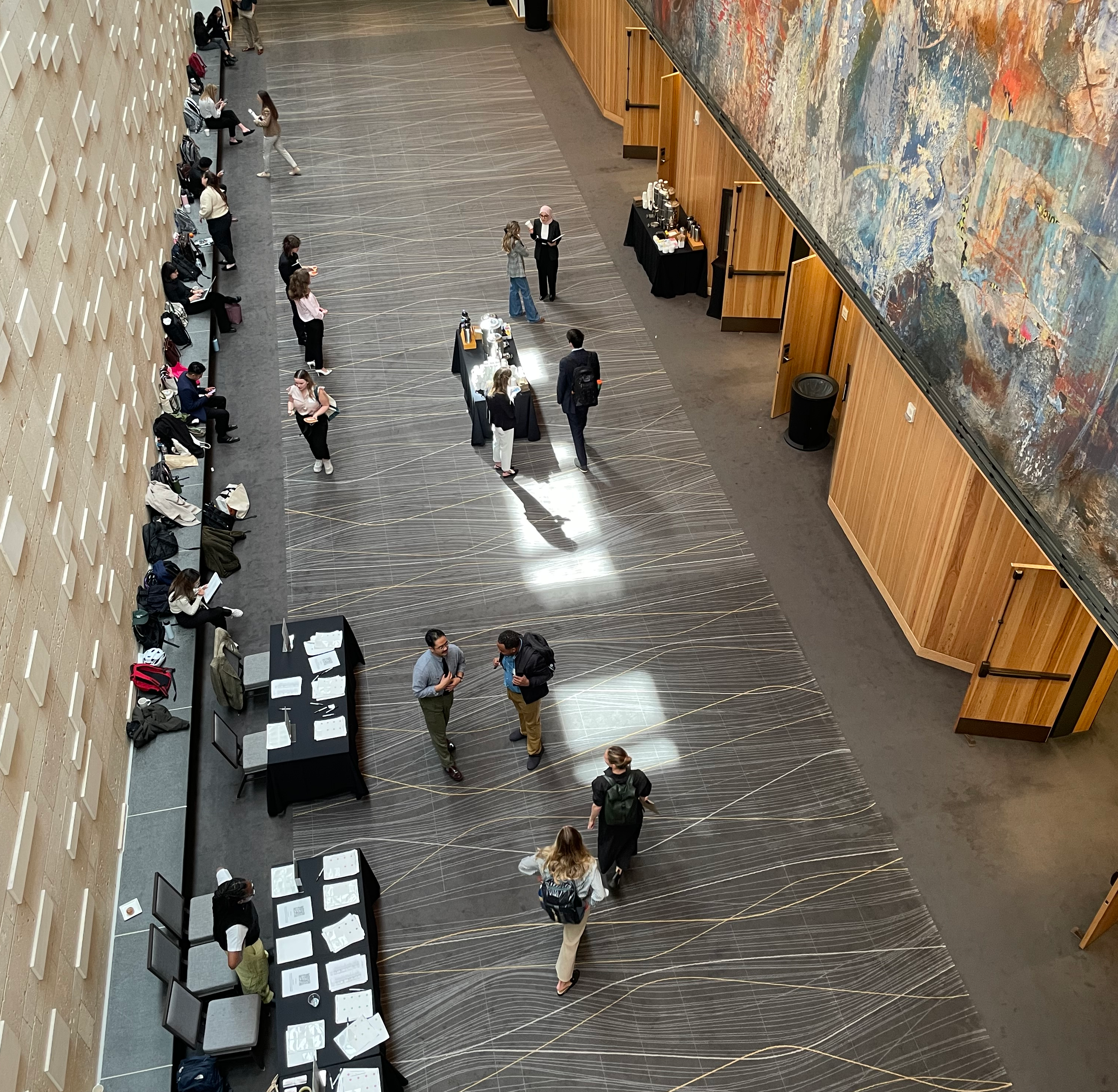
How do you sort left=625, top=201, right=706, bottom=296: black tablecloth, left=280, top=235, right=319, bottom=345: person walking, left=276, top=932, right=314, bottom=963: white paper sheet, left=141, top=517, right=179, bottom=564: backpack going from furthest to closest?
left=625, top=201, right=706, bottom=296: black tablecloth
left=280, top=235, right=319, bottom=345: person walking
left=141, top=517, right=179, bottom=564: backpack
left=276, top=932, right=314, bottom=963: white paper sheet

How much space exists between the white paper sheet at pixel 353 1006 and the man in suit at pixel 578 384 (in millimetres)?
6142

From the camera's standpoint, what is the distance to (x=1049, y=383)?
602 centimetres

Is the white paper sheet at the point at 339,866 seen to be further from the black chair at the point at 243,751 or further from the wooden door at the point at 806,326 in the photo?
the wooden door at the point at 806,326

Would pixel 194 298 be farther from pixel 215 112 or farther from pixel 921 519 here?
pixel 921 519

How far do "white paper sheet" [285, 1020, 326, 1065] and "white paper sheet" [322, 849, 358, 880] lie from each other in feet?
3.35

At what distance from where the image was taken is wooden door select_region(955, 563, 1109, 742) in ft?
26.1

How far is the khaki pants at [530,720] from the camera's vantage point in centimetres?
826

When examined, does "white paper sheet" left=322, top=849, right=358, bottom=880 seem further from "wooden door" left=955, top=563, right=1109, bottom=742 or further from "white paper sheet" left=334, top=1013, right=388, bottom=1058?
"wooden door" left=955, top=563, right=1109, bottom=742

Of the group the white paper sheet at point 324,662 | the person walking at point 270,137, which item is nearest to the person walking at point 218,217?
the person walking at point 270,137

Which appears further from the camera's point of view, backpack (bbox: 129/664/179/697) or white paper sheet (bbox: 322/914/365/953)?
backpack (bbox: 129/664/179/697)

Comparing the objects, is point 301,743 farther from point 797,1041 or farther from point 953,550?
point 953,550

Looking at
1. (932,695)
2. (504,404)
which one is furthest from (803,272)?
(932,695)

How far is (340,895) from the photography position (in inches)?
291

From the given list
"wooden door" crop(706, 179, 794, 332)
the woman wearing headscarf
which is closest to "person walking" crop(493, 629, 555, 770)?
"wooden door" crop(706, 179, 794, 332)
